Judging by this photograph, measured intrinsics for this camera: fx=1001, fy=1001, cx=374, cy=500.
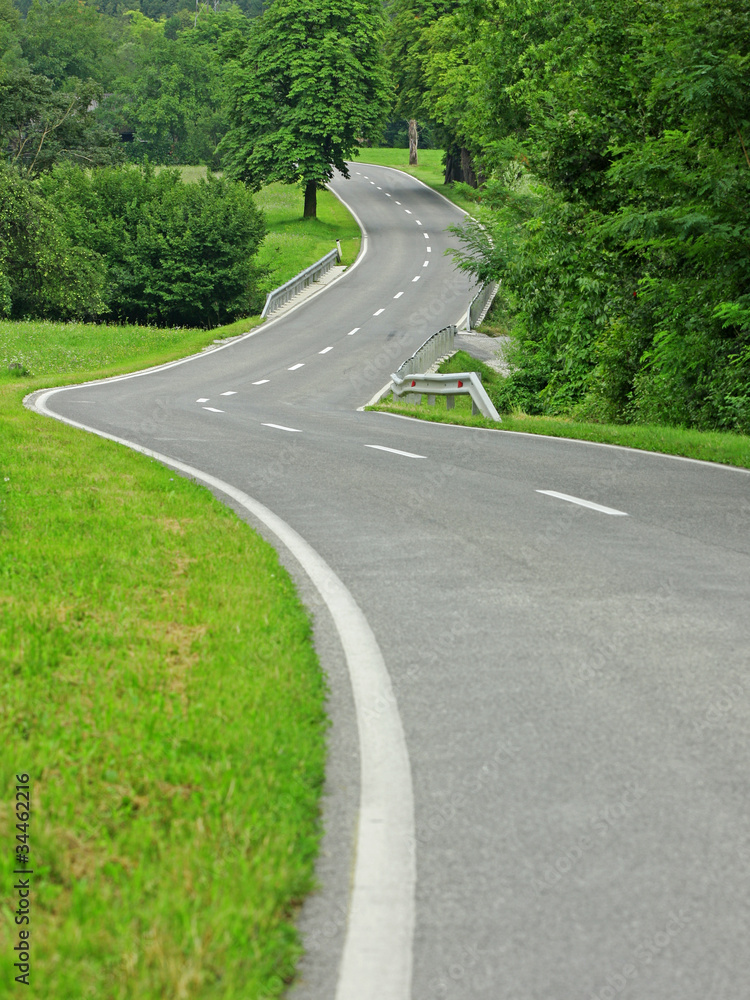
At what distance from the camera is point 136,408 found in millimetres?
20703

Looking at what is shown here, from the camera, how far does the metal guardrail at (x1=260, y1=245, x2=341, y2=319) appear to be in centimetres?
4803

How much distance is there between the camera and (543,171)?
19.8 metres

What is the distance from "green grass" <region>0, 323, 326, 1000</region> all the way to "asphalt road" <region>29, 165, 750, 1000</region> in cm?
17

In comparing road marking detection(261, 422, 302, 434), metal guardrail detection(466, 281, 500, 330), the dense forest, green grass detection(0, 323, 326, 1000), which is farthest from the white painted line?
metal guardrail detection(466, 281, 500, 330)

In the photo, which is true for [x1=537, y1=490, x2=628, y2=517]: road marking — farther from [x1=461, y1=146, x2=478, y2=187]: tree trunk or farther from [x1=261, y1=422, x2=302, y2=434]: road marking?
[x1=461, y1=146, x2=478, y2=187]: tree trunk

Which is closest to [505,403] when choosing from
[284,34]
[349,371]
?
[349,371]

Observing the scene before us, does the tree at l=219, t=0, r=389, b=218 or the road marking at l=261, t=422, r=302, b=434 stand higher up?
the tree at l=219, t=0, r=389, b=218

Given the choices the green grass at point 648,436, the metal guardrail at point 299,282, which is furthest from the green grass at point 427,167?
the green grass at point 648,436

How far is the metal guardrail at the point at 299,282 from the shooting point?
48031 millimetres

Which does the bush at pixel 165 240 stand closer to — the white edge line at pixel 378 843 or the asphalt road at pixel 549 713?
the asphalt road at pixel 549 713

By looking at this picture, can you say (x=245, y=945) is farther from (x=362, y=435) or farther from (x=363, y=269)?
(x=363, y=269)

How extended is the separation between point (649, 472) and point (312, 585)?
5.55m

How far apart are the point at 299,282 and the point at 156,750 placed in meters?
50.6

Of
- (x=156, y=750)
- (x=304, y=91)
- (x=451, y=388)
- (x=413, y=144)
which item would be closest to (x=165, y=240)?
(x=304, y=91)
